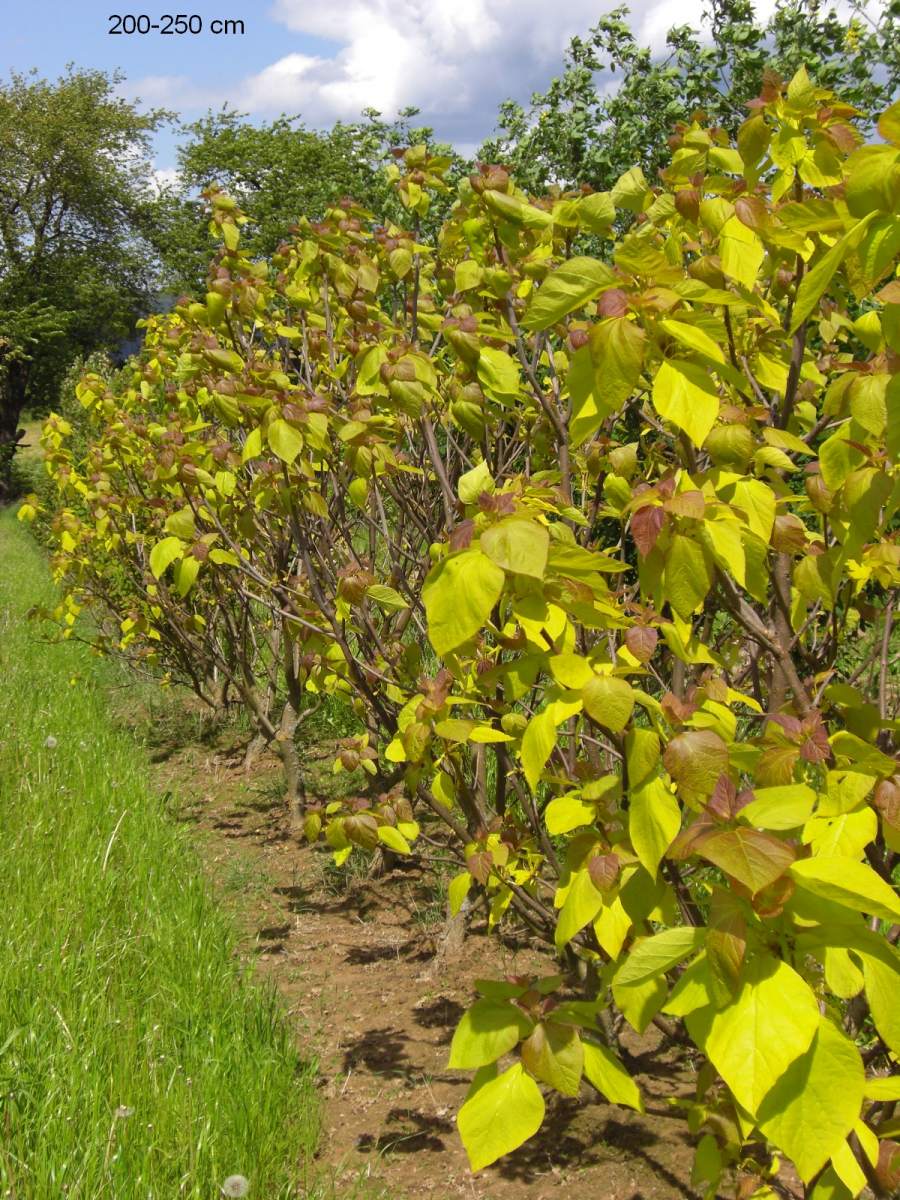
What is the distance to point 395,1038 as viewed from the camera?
2.72 m

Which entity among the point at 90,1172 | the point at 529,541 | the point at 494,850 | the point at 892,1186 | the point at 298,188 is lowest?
the point at 90,1172

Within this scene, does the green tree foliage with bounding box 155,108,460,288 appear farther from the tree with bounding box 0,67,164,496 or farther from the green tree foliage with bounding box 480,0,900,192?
the green tree foliage with bounding box 480,0,900,192

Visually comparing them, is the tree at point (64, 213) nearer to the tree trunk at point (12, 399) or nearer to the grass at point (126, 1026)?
the tree trunk at point (12, 399)

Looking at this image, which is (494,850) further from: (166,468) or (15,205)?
(15,205)

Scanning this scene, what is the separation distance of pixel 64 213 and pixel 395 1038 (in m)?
32.3

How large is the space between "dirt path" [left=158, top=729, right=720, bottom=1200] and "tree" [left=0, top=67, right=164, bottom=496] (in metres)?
26.3

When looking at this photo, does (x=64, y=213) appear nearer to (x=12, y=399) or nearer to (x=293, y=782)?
(x=12, y=399)

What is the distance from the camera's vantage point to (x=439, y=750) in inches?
88.4

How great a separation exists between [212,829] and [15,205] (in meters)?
30.2

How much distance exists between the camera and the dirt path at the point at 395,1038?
7.00ft

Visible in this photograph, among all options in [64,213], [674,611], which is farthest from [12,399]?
[674,611]

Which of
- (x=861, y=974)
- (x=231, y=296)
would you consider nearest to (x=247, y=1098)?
(x=861, y=974)

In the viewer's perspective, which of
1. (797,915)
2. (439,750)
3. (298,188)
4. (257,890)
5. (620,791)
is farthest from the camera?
(298,188)

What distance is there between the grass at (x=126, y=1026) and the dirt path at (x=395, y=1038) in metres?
0.16
